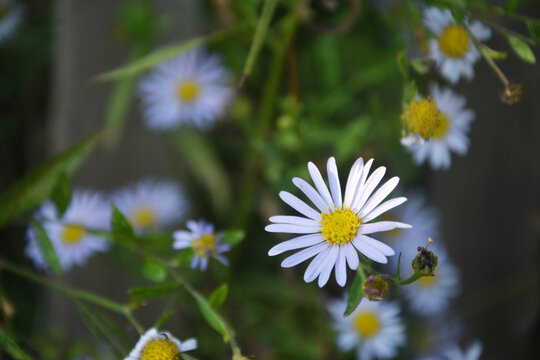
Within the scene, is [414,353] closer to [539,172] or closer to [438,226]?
[438,226]

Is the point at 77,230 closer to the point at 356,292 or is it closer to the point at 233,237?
the point at 233,237

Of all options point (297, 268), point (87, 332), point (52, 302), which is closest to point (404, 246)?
point (297, 268)

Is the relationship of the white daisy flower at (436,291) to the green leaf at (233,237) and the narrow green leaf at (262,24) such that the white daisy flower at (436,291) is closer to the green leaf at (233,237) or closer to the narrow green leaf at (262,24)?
the green leaf at (233,237)

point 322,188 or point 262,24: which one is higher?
point 262,24

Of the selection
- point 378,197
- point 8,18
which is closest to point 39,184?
point 378,197

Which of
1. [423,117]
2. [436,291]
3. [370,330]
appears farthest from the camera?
[436,291]

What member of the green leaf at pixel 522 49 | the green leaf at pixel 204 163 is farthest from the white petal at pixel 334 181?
the green leaf at pixel 204 163
